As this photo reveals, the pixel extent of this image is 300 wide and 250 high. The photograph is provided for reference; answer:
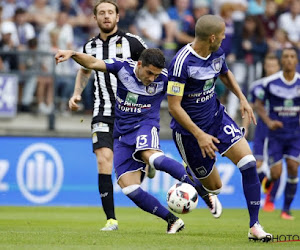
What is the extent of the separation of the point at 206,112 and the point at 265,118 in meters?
5.58

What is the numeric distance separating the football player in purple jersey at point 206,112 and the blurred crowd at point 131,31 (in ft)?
25.8

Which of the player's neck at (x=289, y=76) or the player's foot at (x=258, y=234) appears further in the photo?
the player's neck at (x=289, y=76)

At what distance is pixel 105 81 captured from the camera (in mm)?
10320

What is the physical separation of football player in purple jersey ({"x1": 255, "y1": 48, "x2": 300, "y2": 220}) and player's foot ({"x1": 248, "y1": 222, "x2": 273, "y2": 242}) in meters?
5.89

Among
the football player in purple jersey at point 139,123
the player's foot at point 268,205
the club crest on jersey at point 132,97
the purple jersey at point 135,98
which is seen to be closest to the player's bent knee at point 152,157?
the football player in purple jersey at point 139,123

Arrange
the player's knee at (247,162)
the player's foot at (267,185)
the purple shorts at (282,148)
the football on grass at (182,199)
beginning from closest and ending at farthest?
1. the player's knee at (247,162)
2. the football on grass at (182,199)
3. the purple shorts at (282,148)
4. the player's foot at (267,185)

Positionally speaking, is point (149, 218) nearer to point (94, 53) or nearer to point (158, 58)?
point (94, 53)

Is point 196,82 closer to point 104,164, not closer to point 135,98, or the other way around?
point 135,98

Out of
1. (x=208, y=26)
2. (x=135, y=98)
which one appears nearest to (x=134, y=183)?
(x=135, y=98)

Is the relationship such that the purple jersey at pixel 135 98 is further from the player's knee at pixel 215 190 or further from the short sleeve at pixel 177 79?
the player's knee at pixel 215 190

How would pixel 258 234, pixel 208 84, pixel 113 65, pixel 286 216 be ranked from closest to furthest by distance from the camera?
pixel 258 234, pixel 208 84, pixel 113 65, pixel 286 216

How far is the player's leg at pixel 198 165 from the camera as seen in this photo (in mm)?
9125

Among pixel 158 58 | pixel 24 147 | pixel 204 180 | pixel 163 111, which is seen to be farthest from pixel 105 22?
pixel 163 111

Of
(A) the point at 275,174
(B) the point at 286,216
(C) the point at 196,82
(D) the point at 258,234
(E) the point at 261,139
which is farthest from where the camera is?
(E) the point at 261,139
